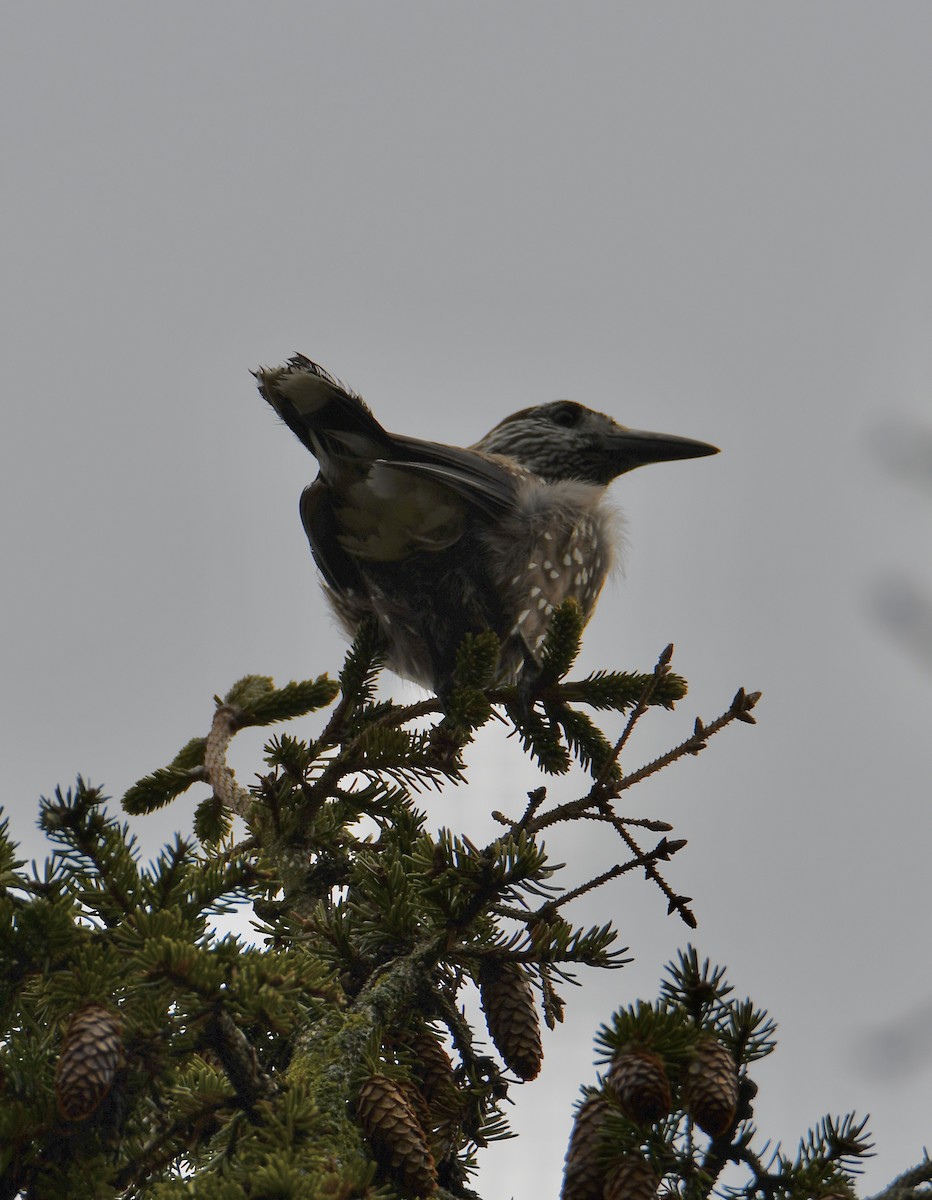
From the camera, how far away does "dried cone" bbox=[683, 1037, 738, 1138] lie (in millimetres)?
1571

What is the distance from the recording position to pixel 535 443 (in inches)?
185

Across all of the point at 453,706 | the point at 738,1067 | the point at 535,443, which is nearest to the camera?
the point at 738,1067

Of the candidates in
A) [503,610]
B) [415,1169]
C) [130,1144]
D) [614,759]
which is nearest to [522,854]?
[614,759]

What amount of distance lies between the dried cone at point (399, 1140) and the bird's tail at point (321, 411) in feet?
7.13

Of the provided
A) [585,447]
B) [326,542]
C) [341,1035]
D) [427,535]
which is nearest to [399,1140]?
[341,1035]

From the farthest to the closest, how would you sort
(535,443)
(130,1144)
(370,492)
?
(535,443), (370,492), (130,1144)

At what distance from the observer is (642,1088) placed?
155 centimetres

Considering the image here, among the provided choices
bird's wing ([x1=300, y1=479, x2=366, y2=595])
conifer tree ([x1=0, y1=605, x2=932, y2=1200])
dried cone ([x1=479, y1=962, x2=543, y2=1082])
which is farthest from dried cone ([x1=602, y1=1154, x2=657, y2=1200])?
bird's wing ([x1=300, y1=479, x2=366, y2=595])

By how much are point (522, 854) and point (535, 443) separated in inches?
119

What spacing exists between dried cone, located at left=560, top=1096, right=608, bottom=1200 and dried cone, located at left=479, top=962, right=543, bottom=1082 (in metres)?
0.46

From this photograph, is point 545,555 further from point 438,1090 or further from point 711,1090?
point 711,1090

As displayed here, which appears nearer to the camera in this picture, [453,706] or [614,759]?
[614,759]

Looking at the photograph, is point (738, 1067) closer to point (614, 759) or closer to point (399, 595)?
point (614, 759)

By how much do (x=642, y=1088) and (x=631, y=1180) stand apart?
0.38 feet
